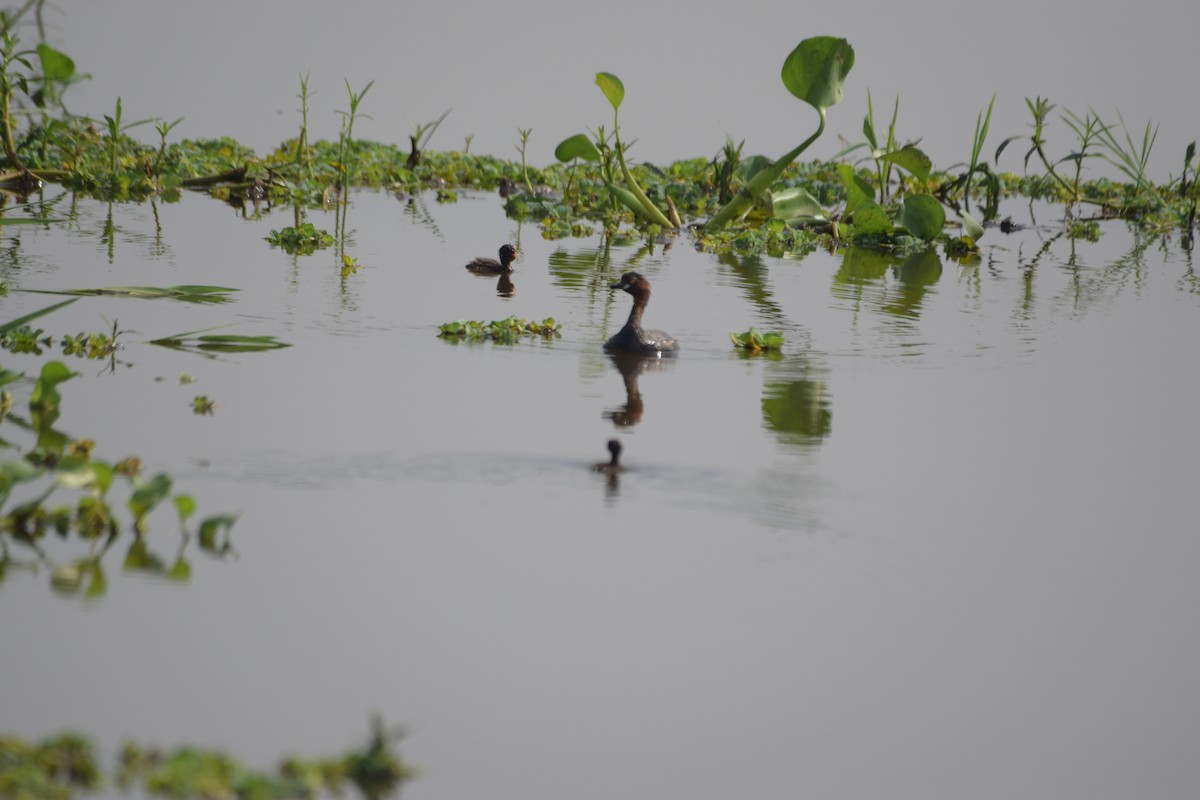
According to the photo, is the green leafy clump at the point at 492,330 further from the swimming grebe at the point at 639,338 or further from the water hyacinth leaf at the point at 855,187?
the water hyacinth leaf at the point at 855,187

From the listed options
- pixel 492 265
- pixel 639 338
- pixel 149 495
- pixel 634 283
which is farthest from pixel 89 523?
pixel 492 265

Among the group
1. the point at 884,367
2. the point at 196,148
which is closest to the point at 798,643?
the point at 884,367

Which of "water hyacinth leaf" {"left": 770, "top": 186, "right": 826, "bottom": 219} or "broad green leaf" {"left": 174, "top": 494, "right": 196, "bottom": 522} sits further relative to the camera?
"water hyacinth leaf" {"left": 770, "top": 186, "right": 826, "bottom": 219}

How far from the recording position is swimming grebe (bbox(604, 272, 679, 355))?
9.64m

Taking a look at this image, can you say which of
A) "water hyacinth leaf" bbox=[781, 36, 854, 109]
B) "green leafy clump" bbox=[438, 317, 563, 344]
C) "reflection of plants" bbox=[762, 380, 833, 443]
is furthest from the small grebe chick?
"water hyacinth leaf" bbox=[781, 36, 854, 109]

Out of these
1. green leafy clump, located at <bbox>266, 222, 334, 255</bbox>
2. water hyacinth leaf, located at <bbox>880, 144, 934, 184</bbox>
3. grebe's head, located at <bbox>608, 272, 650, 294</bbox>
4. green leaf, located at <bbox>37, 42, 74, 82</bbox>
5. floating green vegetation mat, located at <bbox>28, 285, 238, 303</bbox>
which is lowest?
floating green vegetation mat, located at <bbox>28, 285, 238, 303</bbox>

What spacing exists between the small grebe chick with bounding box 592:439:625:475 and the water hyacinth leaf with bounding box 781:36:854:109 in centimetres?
801

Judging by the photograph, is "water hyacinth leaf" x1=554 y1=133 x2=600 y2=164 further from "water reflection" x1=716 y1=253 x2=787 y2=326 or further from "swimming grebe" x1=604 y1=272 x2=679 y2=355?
"swimming grebe" x1=604 y1=272 x2=679 y2=355

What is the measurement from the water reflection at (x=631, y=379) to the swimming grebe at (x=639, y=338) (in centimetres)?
6

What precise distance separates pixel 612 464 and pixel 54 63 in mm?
9616

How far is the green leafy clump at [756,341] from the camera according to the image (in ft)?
32.4

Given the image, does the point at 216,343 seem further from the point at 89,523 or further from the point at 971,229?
the point at 971,229

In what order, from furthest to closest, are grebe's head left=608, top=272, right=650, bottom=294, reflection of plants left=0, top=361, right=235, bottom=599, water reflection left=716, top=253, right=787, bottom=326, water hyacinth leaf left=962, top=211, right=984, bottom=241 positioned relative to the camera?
water hyacinth leaf left=962, top=211, right=984, bottom=241 → water reflection left=716, top=253, right=787, bottom=326 → grebe's head left=608, top=272, right=650, bottom=294 → reflection of plants left=0, top=361, right=235, bottom=599

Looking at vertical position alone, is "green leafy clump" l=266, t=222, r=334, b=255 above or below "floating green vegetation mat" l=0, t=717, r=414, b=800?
above
